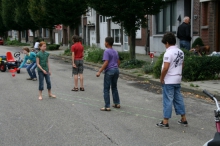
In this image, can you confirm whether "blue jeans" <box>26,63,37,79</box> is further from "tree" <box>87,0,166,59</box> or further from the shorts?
"tree" <box>87,0,166,59</box>

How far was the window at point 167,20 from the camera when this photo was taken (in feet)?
72.2

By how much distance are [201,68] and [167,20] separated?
11.5 m

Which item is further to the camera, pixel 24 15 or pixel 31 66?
pixel 24 15

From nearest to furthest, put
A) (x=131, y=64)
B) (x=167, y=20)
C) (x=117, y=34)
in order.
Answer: (x=131, y=64) < (x=167, y=20) < (x=117, y=34)

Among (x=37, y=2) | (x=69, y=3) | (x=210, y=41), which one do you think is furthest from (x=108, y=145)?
(x=37, y=2)

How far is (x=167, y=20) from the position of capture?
2292cm

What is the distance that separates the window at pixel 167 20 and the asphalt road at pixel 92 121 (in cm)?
1192

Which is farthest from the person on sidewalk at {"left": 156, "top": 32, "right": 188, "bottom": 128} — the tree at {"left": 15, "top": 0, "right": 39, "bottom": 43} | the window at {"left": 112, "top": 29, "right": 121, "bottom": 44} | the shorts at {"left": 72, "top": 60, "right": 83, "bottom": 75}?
the tree at {"left": 15, "top": 0, "right": 39, "bottom": 43}

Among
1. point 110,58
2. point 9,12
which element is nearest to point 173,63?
point 110,58

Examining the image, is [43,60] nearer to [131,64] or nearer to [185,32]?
[185,32]

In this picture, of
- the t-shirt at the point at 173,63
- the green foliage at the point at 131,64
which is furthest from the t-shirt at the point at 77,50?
the green foliage at the point at 131,64

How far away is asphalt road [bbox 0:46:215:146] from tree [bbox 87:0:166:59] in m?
5.77

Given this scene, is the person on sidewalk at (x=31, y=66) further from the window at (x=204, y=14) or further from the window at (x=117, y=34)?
the window at (x=117, y=34)

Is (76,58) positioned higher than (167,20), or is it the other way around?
(167,20)
